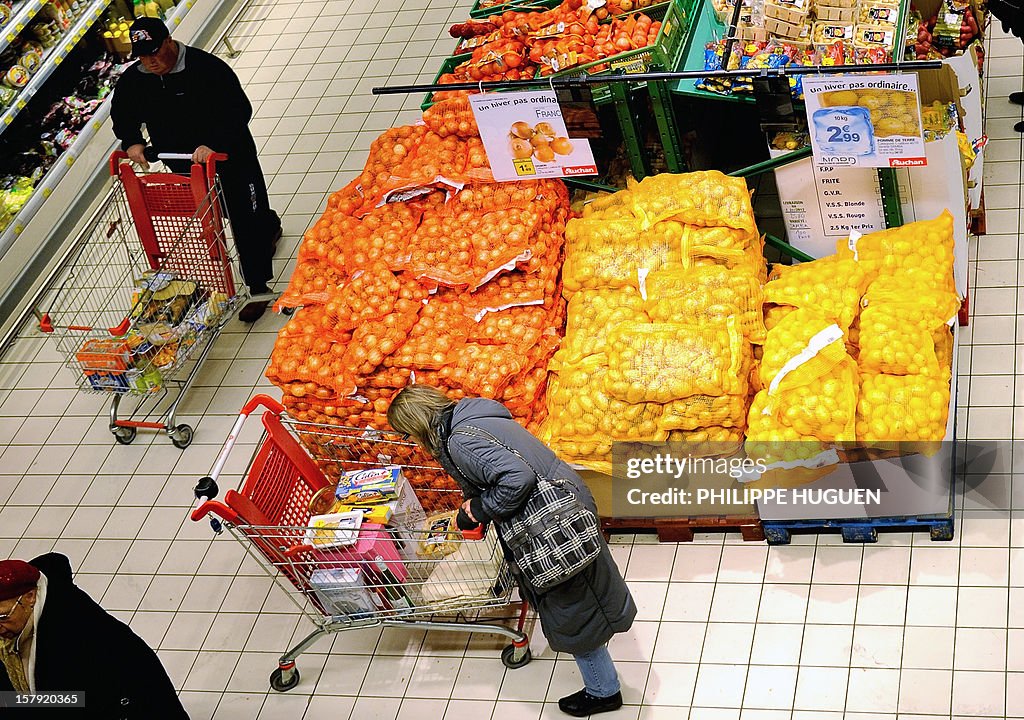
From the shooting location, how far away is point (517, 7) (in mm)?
7156

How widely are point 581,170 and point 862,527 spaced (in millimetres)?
2183

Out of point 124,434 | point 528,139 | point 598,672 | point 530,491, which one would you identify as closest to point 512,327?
point 528,139

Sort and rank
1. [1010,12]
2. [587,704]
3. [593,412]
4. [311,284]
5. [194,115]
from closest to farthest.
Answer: [587,704], [593,412], [311,284], [1010,12], [194,115]

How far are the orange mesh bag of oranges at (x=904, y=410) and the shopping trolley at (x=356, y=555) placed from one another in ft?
5.33

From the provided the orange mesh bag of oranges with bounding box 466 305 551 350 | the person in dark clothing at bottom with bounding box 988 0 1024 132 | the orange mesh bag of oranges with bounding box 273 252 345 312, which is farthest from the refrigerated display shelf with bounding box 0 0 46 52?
the person in dark clothing at bottom with bounding box 988 0 1024 132

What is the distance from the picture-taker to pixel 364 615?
5152 millimetres

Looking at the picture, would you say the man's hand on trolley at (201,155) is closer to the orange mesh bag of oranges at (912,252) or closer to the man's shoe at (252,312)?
the man's shoe at (252,312)

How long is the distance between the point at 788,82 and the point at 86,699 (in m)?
4.03

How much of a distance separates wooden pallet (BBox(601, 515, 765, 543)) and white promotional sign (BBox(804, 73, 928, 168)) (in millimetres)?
1703

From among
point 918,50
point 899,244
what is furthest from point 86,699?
point 918,50

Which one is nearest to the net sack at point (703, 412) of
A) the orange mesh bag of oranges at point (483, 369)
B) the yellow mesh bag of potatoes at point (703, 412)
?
the yellow mesh bag of potatoes at point (703, 412)

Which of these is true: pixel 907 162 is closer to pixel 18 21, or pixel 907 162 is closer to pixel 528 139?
pixel 528 139

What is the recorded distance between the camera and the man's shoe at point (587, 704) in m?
4.89

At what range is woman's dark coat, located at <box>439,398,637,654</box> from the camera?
4305 mm
